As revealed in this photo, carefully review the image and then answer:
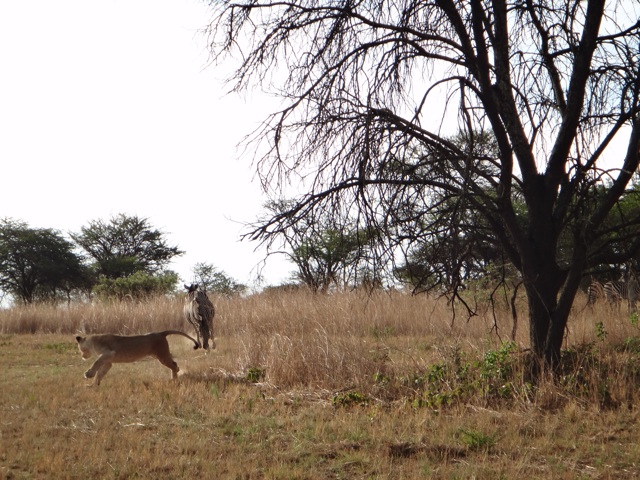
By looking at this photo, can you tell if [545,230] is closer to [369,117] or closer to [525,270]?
[525,270]

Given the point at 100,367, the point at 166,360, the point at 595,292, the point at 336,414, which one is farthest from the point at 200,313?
the point at 595,292

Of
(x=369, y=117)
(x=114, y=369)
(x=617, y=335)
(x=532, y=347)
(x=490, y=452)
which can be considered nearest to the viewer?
(x=490, y=452)

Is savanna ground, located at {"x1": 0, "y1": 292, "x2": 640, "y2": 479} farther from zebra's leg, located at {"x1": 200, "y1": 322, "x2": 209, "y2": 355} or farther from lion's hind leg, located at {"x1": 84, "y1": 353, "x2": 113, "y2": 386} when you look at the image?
zebra's leg, located at {"x1": 200, "y1": 322, "x2": 209, "y2": 355}

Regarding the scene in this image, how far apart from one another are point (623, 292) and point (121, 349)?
33.5ft

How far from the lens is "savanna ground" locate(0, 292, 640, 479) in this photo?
5832 millimetres

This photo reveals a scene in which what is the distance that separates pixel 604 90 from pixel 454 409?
3.93 meters

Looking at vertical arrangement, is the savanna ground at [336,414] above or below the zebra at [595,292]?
below

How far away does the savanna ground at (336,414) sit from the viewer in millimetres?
5832

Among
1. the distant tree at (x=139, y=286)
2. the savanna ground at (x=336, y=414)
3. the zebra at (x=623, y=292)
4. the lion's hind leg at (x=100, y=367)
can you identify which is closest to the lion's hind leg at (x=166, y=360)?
the savanna ground at (x=336, y=414)

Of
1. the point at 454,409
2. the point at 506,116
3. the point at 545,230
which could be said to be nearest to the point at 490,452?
the point at 454,409

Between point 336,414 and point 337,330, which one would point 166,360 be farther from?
point 337,330

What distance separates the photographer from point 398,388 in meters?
8.44

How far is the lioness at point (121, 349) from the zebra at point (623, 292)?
795 centimetres

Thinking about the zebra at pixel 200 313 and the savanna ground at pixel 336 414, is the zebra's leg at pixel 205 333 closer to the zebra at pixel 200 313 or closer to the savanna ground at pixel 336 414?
the zebra at pixel 200 313
